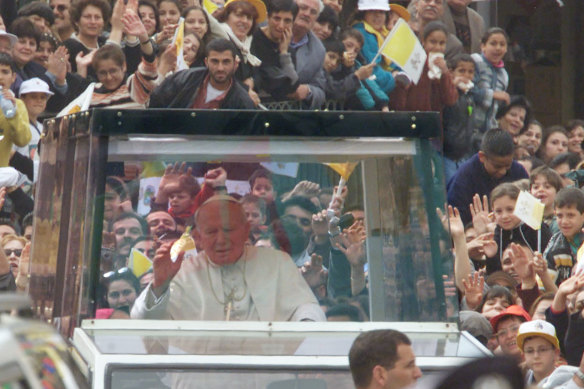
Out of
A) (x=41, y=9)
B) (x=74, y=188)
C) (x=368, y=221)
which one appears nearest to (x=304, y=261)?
(x=368, y=221)

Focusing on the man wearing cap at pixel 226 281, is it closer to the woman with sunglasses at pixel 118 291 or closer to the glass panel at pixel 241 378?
the woman with sunglasses at pixel 118 291

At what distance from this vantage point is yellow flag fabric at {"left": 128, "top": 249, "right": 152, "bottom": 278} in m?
6.17

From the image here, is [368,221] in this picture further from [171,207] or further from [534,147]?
[534,147]

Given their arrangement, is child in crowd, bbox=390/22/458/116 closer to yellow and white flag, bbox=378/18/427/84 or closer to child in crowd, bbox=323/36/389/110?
child in crowd, bbox=323/36/389/110

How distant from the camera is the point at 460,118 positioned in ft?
43.0

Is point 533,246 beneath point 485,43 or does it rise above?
beneath

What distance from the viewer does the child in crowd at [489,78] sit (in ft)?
44.4

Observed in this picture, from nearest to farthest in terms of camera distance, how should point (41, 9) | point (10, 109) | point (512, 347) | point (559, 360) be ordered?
1. point (559, 360)
2. point (512, 347)
3. point (10, 109)
4. point (41, 9)

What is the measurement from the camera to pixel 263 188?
6.32 m

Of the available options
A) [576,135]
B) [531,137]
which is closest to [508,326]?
[531,137]

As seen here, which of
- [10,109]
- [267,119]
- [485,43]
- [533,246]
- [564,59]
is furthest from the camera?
[564,59]

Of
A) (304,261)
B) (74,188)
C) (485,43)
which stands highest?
(485,43)

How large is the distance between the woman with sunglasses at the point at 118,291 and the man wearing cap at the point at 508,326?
2.49m

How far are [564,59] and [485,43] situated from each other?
6.51 meters
